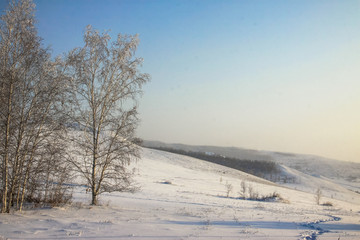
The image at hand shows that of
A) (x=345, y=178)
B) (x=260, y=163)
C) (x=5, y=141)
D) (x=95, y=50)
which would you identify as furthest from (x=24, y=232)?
(x=345, y=178)

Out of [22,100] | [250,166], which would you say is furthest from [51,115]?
[250,166]

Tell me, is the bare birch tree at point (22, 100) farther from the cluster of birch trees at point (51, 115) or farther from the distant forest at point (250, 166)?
the distant forest at point (250, 166)

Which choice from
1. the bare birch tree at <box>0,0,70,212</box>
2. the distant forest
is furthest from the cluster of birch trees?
the distant forest

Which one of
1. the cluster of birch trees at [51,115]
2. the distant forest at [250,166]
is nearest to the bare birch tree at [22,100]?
the cluster of birch trees at [51,115]

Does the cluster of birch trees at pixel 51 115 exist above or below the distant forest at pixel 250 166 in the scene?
above

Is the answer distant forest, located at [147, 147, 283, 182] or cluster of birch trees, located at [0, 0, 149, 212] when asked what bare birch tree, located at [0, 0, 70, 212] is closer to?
cluster of birch trees, located at [0, 0, 149, 212]

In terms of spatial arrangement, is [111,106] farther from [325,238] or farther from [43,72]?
[325,238]

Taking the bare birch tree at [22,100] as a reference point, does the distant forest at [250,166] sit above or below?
below

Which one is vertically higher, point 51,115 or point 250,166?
point 51,115

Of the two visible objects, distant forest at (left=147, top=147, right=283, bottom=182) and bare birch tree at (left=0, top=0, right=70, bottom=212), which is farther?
distant forest at (left=147, top=147, right=283, bottom=182)

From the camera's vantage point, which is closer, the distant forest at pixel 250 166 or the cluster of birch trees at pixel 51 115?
the cluster of birch trees at pixel 51 115

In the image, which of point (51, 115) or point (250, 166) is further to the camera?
point (250, 166)

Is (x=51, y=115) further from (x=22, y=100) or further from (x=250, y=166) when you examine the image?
(x=250, y=166)

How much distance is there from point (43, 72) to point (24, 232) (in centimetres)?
749
